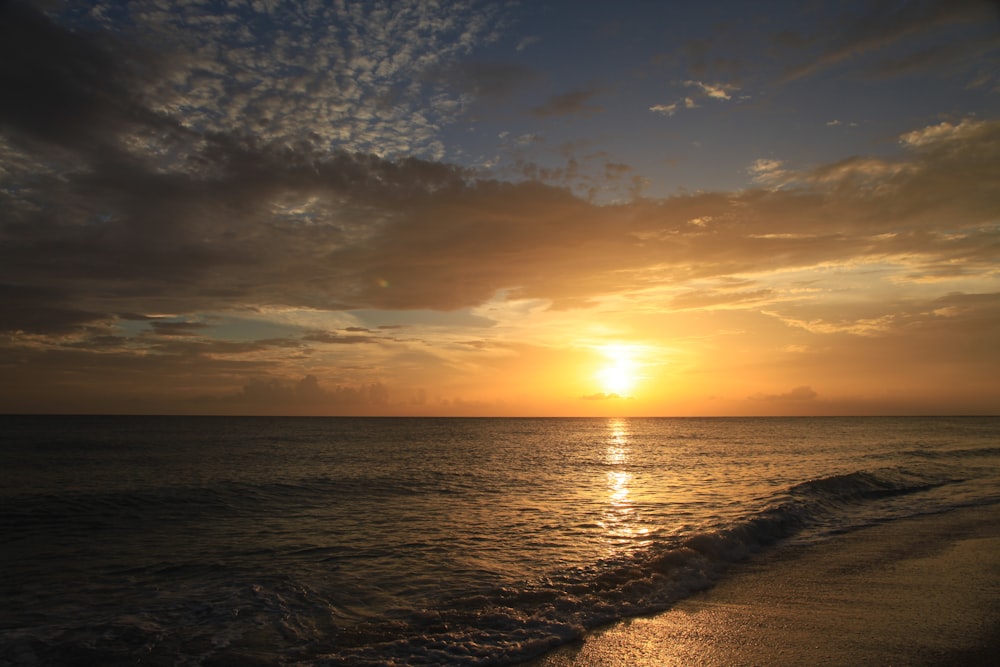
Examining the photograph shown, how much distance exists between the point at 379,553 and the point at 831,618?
10.9 meters

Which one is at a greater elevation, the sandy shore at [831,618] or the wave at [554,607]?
the sandy shore at [831,618]

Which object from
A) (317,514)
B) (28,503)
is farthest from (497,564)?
(28,503)

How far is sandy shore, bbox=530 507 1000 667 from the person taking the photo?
8302mm

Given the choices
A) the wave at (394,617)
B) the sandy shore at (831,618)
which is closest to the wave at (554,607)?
the wave at (394,617)

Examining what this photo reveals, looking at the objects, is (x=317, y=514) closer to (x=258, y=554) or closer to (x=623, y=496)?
(x=258, y=554)

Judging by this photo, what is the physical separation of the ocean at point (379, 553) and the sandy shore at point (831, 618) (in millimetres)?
819

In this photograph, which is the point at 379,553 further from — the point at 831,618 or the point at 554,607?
the point at 831,618

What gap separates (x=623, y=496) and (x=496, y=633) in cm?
1735

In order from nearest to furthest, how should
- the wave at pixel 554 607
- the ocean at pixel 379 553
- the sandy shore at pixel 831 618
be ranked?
the sandy shore at pixel 831 618 → the wave at pixel 554 607 → the ocean at pixel 379 553

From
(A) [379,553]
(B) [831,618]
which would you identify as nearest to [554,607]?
(B) [831,618]

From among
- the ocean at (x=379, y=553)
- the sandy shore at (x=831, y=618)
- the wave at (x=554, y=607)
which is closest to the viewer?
the sandy shore at (x=831, y=618)

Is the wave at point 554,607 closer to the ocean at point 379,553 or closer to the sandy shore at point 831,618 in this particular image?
the ocean at point 379,553

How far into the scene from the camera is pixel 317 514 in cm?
2231

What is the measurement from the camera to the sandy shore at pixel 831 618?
27.2 ft
